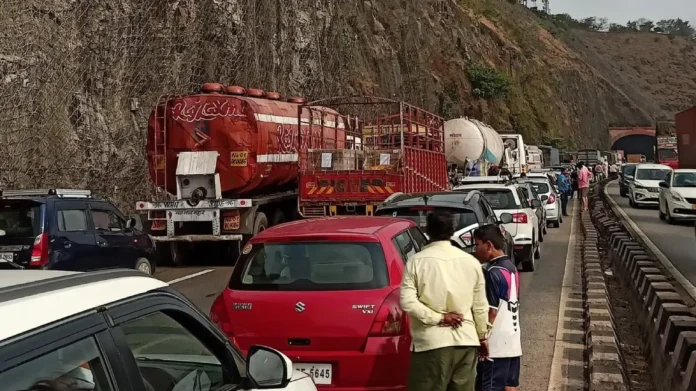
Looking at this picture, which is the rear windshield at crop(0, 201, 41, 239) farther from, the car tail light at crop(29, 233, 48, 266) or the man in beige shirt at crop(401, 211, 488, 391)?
the man in beige shirt at crop(401, 211, 488, 391)

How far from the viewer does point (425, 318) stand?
488 cm

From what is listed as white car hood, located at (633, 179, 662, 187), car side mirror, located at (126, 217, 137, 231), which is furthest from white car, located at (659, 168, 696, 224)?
car side mirror, located at (126, 217, 137, 231)

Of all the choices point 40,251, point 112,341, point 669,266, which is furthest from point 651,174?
point 112,341

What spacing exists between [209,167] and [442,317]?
12972 mm

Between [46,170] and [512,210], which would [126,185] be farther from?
[512,210]

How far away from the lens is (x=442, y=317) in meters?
4.89

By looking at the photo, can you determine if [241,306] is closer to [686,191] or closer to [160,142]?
[160,142]

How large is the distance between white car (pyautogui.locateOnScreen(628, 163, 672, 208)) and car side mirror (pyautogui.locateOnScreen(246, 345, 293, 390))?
32748mm

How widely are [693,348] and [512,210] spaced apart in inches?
365

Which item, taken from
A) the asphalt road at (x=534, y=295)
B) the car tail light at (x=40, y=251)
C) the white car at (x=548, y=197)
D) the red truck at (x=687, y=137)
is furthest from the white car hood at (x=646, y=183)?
the car tail light at (x=40, y=251)

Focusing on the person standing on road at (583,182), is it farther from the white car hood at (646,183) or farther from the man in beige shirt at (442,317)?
the man in beige shirt at (442,317)

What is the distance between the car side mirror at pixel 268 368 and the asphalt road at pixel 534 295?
4.38 m

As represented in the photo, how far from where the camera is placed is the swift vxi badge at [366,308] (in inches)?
231

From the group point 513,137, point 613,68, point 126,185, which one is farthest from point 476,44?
point 613,68
